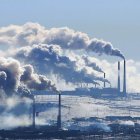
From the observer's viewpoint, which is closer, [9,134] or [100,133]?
[9,134]

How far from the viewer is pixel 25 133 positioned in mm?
101875

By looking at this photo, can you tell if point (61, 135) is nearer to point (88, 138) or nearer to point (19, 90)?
point (88, 138)

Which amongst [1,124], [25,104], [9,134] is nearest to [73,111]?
[25,104]

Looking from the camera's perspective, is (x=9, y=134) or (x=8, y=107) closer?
(x=9, y=134)

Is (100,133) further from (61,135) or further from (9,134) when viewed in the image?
(9,134)

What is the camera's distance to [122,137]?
337 feet

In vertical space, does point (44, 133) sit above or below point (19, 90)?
below

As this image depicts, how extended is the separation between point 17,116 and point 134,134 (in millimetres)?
44885

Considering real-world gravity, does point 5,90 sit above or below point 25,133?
above

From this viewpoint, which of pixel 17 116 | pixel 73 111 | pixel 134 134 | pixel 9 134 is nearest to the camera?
pixel 9 134

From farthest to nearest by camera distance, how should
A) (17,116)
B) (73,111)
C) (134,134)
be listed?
(73,111) < (17,116) < (134,134)

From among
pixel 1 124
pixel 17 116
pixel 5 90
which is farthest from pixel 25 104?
pixel 5 90

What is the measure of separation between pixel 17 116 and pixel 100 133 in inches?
1532

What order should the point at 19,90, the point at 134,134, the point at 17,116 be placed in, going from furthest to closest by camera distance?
the point at 17,116 < the point at 19,90 < the point at 134,134
